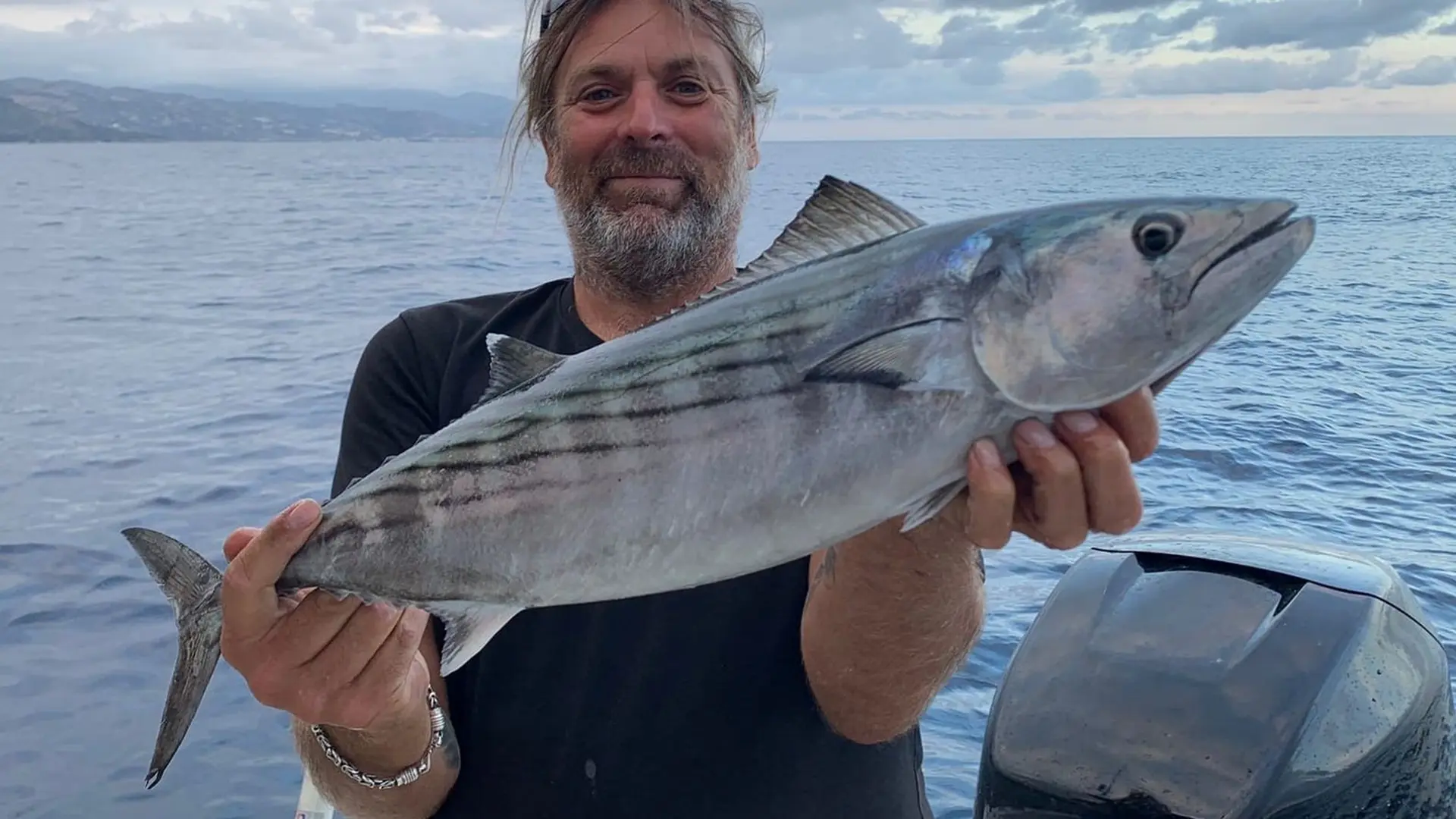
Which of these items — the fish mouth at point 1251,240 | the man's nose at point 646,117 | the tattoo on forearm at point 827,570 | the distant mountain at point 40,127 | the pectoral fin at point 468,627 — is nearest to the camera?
the fish mouth at point 1251,240

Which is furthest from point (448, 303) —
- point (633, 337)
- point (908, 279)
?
point (908, 279)

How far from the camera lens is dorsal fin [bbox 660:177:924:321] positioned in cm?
221

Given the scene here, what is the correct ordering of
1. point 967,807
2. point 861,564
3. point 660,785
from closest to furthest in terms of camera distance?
point 861,564 < point 660,785 < point 967,807

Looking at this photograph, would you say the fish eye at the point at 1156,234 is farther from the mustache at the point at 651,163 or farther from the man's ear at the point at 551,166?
the man's ear at the point at 551,166

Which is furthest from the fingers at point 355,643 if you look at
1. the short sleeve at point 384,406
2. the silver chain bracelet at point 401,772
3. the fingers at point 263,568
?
the short sleeve at point 384,406

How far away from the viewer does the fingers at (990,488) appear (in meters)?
1.94

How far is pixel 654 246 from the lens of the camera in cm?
331

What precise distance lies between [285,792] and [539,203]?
150ft

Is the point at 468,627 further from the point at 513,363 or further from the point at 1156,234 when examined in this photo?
the point at 1156,234

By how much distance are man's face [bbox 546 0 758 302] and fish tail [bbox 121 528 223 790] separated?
1.44 meters

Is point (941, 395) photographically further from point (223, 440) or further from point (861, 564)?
point (223, 440)

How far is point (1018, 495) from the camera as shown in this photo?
205 cm

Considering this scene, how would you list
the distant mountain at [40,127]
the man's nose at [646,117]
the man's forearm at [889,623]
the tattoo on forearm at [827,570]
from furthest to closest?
the distant mountain at [40,127] → the man's nose at [646,117] → the tattoo on forearm at [827,570] → the man's forearm at [889,623]

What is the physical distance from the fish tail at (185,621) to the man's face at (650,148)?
4.72ft
